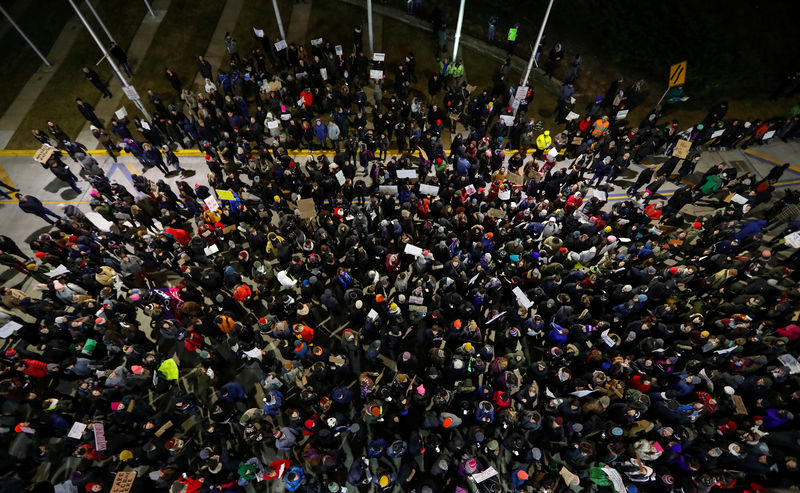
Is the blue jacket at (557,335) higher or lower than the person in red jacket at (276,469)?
higher

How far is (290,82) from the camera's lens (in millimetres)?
18266

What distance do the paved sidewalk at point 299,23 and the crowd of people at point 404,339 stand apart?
981 centimetres

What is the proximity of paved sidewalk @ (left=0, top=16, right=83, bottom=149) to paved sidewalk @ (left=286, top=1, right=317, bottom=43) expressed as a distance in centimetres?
1203

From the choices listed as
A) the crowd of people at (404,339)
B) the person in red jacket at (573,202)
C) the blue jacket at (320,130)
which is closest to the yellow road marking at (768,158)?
the crowd of people at (404,339)

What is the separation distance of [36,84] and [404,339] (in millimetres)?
23396

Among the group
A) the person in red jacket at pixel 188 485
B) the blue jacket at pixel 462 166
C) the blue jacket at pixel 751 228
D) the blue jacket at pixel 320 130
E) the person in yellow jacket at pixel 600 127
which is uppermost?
the person in yellow jacket at pixel 600 127

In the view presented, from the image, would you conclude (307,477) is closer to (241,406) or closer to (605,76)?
(241,406)

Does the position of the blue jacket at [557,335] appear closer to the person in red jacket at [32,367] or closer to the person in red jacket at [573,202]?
the person in red jacket at [573,202]

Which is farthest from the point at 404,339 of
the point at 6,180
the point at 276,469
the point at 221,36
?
the point at 221,36

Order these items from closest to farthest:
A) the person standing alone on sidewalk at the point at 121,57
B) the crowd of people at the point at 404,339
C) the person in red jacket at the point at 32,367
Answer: the crowd of people at the point at 404,339 < the person in red jacket at the point at 32,367 < the person standing alone on sidewalk at the point at 121,57

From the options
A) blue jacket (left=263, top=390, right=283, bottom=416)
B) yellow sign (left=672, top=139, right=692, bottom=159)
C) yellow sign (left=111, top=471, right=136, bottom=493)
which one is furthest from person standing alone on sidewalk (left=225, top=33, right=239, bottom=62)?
yellow sign (left=672, top=139, right=692, bottom=159)

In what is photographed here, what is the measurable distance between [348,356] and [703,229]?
Result: 13325mm

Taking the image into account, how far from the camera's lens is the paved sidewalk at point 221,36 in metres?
21.4

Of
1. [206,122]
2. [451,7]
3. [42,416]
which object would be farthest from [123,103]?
[451,7]
